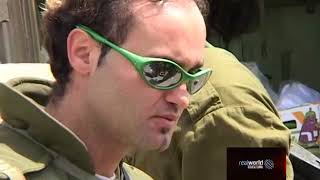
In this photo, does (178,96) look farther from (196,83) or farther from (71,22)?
(71,22)

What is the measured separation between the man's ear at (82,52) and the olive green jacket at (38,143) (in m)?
0.10

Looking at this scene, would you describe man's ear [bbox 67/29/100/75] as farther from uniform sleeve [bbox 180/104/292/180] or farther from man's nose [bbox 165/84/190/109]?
uniform sleeve [bbox 180/104/292/180]

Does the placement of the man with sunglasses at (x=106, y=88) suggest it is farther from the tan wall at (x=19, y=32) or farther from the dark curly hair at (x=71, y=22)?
the tan wall at (x=19, y=32)

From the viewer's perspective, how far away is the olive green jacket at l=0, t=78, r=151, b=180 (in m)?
1.16

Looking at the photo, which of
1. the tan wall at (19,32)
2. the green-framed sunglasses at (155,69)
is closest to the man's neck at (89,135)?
the green-framed sunglasses at (155,69)

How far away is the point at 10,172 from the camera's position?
1.06 m

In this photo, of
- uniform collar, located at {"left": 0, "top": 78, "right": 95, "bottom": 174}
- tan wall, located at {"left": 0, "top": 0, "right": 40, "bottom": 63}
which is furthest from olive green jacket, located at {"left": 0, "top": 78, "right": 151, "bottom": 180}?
tan wall, located at {"left": 0, "top": 0, "right": 40, "bottom": 63}

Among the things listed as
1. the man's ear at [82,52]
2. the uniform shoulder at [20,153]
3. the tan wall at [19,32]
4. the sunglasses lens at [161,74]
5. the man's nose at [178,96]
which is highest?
the man's ear at [82,52]

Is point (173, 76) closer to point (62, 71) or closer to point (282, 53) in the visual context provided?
point (62, 71)

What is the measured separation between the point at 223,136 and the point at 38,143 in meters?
0.63

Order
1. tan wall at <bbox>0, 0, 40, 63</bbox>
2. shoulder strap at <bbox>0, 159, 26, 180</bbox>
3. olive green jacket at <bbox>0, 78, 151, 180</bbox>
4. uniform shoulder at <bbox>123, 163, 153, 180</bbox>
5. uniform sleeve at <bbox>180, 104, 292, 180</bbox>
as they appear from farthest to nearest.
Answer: tan wall at <bbox>0, 0, 40, 63</bbox> < uniform sleeve at <bbox>180, 104, 292, 180</bbox> < uniform shoulder at <bbox>123, 163, 153, 180</bbox> < olive green jacket at <bbox>0, 78, 151, 180</bbox> < shoulder strap at <bbox>0, 159, 26, 180</bbox>

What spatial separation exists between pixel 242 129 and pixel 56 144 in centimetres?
65

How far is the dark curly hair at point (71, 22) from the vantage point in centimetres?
119

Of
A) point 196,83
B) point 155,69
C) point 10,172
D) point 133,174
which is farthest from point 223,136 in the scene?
point 10,172
